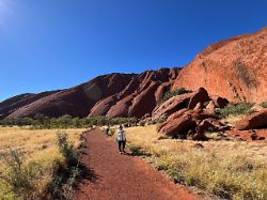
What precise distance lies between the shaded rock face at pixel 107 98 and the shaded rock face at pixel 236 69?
39.5 meters

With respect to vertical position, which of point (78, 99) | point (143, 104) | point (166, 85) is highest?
point (166, 85)

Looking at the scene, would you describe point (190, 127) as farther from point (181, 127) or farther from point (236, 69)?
point (236, 69)

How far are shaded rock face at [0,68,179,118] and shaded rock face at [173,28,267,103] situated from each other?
39.5m

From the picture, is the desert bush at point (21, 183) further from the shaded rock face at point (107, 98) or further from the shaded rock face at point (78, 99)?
the shaded rock face at point (78, 99)

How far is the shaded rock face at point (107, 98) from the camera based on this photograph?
113562 millimetres

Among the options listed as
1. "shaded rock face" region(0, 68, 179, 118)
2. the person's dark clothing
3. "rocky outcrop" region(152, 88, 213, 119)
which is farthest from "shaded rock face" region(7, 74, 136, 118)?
the person's dark clothing

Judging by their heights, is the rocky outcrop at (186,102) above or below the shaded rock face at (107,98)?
below

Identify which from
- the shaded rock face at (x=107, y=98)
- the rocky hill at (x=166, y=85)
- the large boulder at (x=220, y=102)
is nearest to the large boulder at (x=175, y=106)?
the large boulder at (x=220, y=102)

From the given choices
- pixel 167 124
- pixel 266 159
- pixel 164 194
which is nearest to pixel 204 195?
A: pixel 164 194

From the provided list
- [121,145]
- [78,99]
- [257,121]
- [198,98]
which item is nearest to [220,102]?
[198,98]

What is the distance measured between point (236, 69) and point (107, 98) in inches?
3331

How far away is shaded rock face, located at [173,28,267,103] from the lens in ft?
166

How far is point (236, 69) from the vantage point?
56.2 meters

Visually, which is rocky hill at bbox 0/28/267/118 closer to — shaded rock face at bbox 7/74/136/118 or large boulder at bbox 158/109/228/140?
shaded rock face at bbox 7/74/136/118
